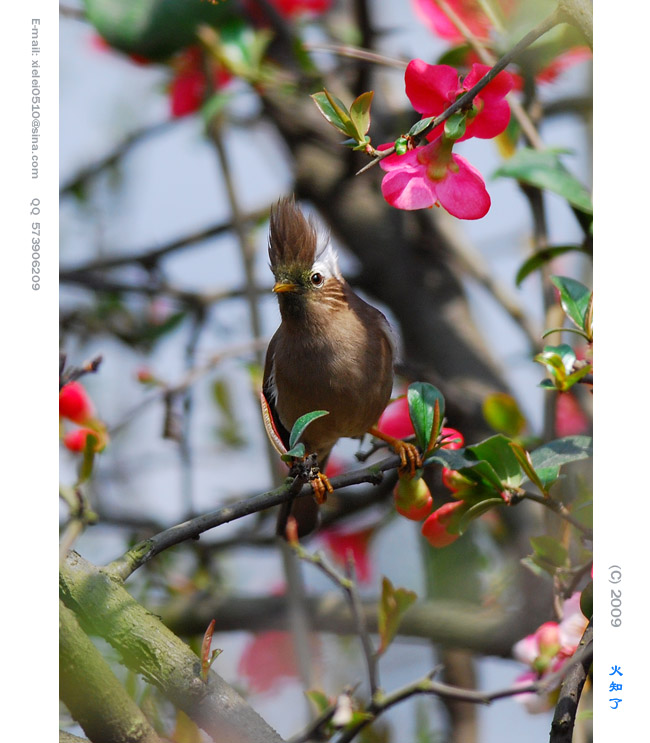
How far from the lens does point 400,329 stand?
8.02 feet

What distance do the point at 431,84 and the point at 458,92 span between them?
1.5 inches

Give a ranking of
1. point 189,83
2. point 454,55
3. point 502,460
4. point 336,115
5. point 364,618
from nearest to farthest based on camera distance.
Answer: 1. point 336,115
2. point 502,460
3. point 454,55
4. point 364,618
5. point 189,83

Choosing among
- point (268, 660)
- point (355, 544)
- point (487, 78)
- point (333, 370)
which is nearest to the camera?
point (487, 78)

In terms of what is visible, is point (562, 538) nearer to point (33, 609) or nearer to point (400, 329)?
point (33, 609)

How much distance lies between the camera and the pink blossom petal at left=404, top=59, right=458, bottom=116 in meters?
1.14

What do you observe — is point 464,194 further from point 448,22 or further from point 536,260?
point 448,22

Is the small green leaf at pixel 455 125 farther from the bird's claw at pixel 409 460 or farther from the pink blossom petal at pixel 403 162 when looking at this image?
the bird's claw at pixel 409 460

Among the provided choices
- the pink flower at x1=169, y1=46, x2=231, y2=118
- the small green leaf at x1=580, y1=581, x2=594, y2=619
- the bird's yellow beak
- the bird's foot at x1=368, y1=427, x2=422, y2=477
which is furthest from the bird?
the pink flower at x1=169, y1=46, x2=231, y2=118

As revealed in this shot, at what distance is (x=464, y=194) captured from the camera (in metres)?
1.14

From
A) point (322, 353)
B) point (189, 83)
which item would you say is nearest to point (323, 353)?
point (322, 353)

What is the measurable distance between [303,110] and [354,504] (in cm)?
120

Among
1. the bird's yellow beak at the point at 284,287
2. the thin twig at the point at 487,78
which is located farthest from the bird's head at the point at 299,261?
the thin twig at the point at 487,78

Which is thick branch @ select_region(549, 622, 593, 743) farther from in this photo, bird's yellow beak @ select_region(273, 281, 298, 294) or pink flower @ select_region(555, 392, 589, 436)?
pink flower @ select_region(555, 392, 589, 436)
